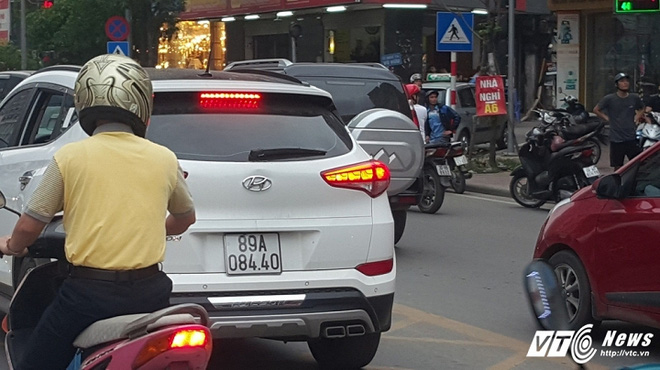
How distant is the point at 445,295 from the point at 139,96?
5634 millimetres

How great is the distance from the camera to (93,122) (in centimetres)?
388

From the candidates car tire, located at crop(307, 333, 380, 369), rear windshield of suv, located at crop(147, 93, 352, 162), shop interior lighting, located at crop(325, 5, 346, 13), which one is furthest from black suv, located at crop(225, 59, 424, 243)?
shop interior lighting, located at crop(325, 5, 346, 13)

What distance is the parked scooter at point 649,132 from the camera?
57.4 ft

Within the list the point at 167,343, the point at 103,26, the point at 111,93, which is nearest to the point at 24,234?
the point at 111,93

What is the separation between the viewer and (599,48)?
89.7 feet

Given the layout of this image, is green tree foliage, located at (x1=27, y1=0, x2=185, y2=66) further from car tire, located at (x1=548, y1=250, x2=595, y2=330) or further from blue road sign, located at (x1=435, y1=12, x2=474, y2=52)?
car tire, located at (x1=548, y1=250, x2=595, y2=330)

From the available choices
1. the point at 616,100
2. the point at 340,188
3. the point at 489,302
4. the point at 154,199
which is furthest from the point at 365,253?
the point at 616,100

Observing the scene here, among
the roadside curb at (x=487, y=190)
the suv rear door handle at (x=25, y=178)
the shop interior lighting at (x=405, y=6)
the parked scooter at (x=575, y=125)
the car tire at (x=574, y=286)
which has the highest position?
the shop interior lighting at (x=405, y=6)

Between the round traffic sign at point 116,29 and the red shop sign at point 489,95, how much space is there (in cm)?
766

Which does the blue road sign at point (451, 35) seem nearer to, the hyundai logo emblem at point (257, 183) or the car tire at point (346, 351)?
the car tire at point (346, 351)

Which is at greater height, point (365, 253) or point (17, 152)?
point (17, 152)

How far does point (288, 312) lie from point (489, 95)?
14849mm

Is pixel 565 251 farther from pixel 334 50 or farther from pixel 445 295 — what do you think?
pixel 334 50

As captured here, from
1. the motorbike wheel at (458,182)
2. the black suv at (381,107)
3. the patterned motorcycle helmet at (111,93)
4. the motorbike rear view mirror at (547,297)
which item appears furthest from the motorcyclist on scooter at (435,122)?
the motorbike rear view mirror at (547,297)
